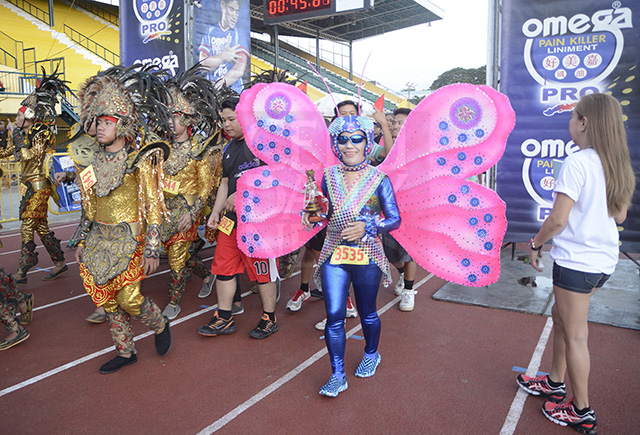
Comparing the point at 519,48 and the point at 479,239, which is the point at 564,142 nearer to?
the point at 519,48

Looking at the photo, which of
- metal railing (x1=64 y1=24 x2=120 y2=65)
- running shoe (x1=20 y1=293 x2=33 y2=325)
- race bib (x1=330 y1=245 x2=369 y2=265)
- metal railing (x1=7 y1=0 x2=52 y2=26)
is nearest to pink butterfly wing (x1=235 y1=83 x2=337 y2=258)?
race bib (x1=330 y1=245 x2=369 y2=265)

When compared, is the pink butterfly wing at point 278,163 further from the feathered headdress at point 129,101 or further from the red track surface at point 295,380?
the red track surface at point 295,380

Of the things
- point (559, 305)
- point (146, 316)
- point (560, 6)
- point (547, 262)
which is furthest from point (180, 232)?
point (547, 262)

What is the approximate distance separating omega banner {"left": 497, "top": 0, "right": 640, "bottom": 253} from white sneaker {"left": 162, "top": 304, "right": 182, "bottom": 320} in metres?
3.86

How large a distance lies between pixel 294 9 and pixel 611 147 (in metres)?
12.3

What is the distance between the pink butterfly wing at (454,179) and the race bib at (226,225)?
1.64 m

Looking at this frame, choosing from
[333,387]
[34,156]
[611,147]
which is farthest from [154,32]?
[611,147]

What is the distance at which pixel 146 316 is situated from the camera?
392 centimetres

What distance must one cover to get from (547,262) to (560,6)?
3691 mm

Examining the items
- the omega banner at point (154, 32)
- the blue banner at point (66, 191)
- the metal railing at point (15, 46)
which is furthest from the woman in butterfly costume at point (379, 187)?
the metal railing at point (15, 46)

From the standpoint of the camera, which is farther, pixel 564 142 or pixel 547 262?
pixel 547 262

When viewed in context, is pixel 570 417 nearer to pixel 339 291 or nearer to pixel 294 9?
pixel 339 291

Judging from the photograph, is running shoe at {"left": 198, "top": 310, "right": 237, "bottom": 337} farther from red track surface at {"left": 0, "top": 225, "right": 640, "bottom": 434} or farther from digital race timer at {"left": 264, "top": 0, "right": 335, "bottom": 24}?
digital race timer at {"left": 264, "top": 0, "right": 335, "bottom": 24}

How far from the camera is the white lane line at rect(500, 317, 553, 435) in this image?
3.16 m
